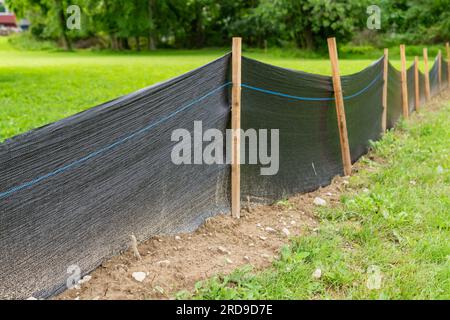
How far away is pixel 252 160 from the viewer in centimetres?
406

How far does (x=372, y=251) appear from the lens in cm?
338

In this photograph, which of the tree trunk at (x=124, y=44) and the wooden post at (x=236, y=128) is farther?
the tree trunk at (x=124, y=44)

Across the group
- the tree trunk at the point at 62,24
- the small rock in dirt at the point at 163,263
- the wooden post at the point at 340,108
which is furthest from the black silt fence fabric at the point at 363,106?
the tree trunk at the point at 62,24

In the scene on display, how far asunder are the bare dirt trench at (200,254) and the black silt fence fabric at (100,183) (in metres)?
0.09

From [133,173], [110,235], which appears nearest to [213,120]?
[133,173]

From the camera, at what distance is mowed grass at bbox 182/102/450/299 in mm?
2795

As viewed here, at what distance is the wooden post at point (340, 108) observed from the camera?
17.0 ft

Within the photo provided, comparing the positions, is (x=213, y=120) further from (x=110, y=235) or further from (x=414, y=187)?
(x=414, y=187)

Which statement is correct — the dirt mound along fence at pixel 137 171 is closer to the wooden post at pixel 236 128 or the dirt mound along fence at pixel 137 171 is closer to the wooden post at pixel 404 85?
the wooden post at pixel 236 128

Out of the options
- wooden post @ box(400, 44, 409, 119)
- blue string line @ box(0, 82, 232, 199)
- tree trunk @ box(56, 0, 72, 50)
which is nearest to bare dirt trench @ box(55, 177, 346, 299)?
blue string line @ box(0, 82, 232, 199)

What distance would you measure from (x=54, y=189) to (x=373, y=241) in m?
2.40


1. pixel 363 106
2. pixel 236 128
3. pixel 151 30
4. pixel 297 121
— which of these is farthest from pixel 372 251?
pixel 151 30

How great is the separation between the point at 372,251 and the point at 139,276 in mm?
1737

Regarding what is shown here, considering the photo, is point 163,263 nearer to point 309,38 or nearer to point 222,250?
point 222,250
